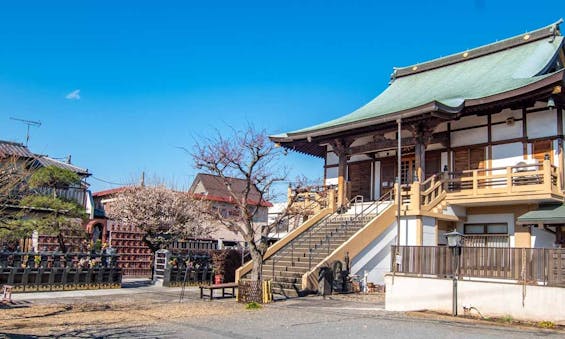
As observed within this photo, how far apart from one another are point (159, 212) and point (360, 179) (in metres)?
10.6

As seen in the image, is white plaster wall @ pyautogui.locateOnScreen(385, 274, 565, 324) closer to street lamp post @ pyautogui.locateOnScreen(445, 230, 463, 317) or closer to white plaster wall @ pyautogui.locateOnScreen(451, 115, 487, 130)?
street lamp post @ pyautogui.locateOnScreen(445, 230, 463, 317)

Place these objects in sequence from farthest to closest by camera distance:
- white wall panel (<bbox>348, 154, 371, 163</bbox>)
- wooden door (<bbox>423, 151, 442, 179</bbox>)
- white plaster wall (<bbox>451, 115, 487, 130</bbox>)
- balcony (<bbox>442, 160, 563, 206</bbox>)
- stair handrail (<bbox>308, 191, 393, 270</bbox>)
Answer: white wall panel (<bbox>348, 154, 371, 163</bbox>) < wooden door (<bbox>423, 151, 442, 179</bbox>) < white plaster wall (<bbox>451, 115, 487, 130</bbox>) < stair handrail (<bbox>308, 191, 393, 270</bbox>) < balcony (<bbox>442, 160, 563, 206</bbox>)

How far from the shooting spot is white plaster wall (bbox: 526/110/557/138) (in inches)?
711

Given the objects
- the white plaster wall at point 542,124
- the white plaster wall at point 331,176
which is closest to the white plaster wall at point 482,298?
the white plaster wall at point 542,124

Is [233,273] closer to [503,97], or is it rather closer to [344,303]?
[344,303]

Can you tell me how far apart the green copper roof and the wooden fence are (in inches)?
244

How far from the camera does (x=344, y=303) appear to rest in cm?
1477

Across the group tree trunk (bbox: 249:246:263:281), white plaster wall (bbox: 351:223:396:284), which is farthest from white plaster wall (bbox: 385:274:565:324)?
white plaster wall (bbox: 351:223:396:284)

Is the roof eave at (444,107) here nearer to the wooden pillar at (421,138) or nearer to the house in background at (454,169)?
the house in background at (454,169)

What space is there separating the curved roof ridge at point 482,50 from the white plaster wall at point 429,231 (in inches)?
390

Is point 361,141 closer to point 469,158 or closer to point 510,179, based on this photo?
point 469,158

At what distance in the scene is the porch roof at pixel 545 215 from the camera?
1645 cm

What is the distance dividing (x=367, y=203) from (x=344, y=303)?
26.0ft

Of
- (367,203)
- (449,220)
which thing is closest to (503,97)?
(449,220)
